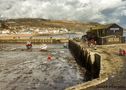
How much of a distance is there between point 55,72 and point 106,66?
1347cm

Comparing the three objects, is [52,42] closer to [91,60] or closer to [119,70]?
[91,60]

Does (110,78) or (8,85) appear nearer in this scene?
(110,78)

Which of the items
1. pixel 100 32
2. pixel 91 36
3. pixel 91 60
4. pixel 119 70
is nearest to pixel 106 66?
pixel 119 70

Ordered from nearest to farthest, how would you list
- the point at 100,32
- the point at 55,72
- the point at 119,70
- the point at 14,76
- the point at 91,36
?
the point at 119,70
the point at 14,76
the point at 55,72
the point at 100,32
the point at 91,36

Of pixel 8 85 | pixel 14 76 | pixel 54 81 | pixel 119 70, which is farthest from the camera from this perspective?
pixel 14 76

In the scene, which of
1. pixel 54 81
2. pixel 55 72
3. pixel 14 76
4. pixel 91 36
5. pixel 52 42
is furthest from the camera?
pixel 52 42

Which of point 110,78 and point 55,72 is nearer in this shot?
point 110,78

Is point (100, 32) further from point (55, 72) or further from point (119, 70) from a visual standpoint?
point (119, 70)

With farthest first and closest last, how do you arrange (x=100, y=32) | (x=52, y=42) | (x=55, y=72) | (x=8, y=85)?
(x=52, y=42) < (x=100, y=32) < (x=55, y=72) < (x=8, y=85)

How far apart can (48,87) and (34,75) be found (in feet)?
31.6

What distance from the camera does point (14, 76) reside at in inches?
1700

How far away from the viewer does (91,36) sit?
281ft

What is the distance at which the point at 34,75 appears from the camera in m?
44.1

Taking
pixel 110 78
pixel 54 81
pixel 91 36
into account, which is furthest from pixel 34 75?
pixel 91 36
